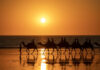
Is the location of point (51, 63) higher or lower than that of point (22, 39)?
lower

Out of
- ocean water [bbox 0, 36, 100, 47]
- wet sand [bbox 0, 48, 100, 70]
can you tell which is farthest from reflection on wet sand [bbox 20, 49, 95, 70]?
ocean water [bbox 0, 36, 100, 47]

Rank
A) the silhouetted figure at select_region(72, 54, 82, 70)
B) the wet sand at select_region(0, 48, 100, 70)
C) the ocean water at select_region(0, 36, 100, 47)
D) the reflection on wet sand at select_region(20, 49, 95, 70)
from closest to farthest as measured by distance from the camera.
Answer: the wet sand at select_region(0, 48, 100, 70) → the reflection on wet sand at select_region(20, 49, 95, 70) → the silhouetted figure at select_region(72, 54, 82, 70) → the ocean water at select_region(0, 36, 100, 47)

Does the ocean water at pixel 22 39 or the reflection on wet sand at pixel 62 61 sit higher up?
the ocean water at pixel 22 39

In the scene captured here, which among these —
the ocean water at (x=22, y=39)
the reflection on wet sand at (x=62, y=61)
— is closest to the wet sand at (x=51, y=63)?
the reflection on wet sand at (x=62, y=61)

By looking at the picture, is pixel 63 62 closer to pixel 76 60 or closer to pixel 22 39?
pixel 76 60

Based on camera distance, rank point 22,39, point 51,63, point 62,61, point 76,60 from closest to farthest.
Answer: point 51,63, point 62,61, point 76,60, point 22,39

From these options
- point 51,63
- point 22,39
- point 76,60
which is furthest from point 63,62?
point 22,39

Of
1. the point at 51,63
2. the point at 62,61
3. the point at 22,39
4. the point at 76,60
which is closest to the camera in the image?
the point at 51,63

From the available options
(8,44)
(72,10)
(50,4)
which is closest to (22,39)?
(8,44)

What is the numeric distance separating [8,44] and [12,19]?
1.09m

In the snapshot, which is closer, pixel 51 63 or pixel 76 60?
pixel 51 63

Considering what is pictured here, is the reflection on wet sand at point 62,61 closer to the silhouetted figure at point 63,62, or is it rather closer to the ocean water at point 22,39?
the silhouetted figure at point 63,62

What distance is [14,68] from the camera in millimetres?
3996

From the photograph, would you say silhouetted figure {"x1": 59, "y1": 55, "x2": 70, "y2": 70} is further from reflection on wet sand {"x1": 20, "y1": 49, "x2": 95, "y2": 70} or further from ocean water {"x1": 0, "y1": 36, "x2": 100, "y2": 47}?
ocean water {"x1": 0, "y1": 36, "x2": 100, "y2": 47}
